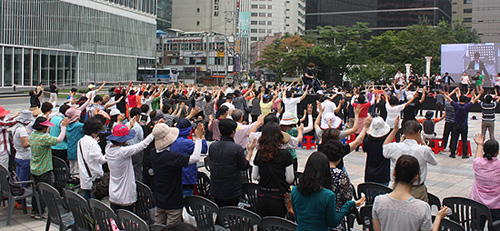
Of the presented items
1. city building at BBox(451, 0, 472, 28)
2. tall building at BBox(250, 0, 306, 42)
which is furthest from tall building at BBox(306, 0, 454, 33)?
tall building at BBox(250, 0, 306, 42)

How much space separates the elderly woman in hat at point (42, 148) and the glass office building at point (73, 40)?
47.8 meters

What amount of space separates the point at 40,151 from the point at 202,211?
143 inches

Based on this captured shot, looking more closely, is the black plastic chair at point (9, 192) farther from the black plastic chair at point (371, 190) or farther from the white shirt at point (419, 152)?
the white shirt at point (419, 152)

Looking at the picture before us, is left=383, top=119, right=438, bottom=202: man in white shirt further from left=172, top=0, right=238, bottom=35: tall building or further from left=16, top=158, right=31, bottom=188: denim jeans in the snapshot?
left=172, top=0, right=238, bottom=35: tall building

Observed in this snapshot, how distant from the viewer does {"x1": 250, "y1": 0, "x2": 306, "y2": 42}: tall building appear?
127125mm

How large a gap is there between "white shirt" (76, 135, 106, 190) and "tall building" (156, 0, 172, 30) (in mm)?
108788

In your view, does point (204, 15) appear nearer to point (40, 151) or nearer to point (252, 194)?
point (40, 151)

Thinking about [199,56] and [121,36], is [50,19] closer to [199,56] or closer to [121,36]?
[121,36]

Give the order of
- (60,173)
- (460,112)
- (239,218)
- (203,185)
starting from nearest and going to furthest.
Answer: (239,218)
(203,185)
(60,173)
(460,112)

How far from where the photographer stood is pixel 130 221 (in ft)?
15.8

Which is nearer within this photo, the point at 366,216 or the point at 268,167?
the point at 268,167

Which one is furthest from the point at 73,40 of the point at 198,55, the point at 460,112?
the point at 460,112

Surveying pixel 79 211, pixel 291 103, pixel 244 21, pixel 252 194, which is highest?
pixel 244 21

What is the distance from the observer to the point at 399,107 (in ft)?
42.8
